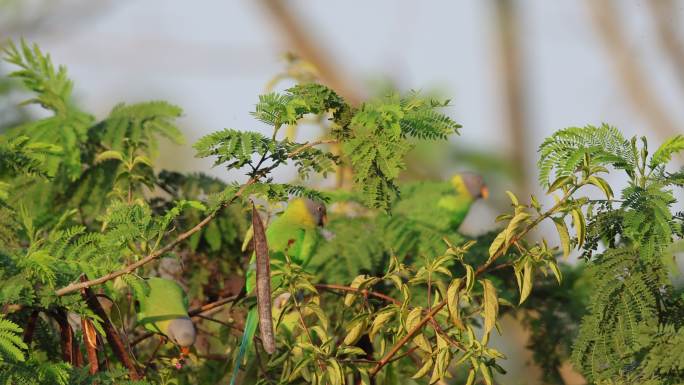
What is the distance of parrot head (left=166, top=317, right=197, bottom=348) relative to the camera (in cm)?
207

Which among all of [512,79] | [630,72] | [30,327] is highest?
[630,72]

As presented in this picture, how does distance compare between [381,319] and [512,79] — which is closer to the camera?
[381,319]

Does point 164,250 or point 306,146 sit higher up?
point 306,146

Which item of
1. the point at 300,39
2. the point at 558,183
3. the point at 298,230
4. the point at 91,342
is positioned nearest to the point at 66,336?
the point at 91,342

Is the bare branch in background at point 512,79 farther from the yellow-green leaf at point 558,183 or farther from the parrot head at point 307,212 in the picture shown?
the yellow-green leaf at point 558,183

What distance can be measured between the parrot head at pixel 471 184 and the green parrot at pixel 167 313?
2135mm

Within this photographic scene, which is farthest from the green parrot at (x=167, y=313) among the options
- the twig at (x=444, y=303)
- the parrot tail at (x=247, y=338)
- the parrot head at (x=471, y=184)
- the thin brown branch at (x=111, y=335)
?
the parrot head at (x=471, y=184)

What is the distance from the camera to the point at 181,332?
210 centimetres

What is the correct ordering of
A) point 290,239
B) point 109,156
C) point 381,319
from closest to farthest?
point 381,319 → point 109,156 → point 290,239

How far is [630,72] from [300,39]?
130 inches

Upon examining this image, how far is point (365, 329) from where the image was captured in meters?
1.90

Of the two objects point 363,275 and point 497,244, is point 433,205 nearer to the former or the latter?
point 363,275

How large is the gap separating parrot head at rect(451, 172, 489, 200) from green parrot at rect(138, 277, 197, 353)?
2135 mm

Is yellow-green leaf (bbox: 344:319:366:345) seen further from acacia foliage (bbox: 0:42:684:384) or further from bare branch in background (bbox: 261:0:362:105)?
bare branch in background (bbox: 261:0:362:105)
